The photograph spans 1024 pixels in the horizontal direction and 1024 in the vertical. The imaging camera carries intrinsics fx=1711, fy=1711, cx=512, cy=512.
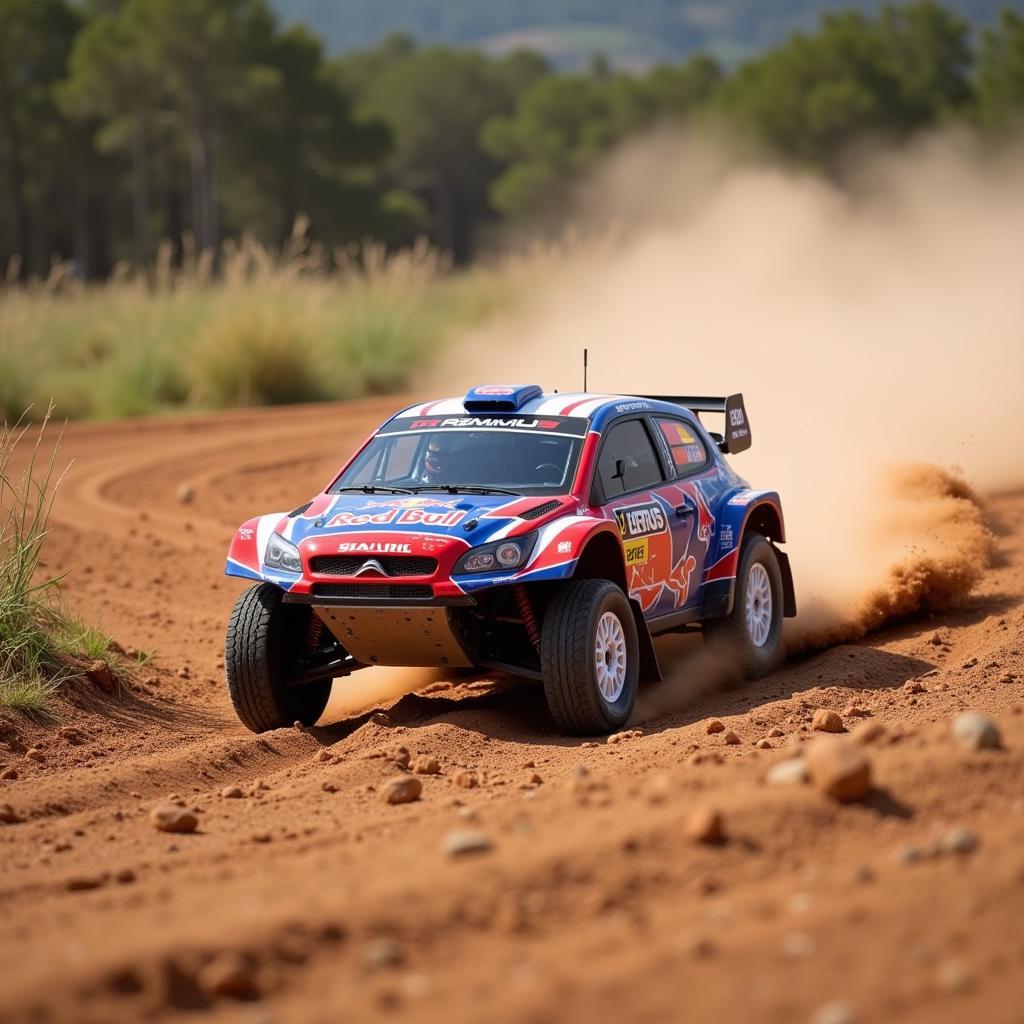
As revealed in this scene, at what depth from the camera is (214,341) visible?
24688 millimetres

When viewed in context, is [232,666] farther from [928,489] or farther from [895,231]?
[895,231]

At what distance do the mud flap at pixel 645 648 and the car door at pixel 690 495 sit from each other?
57 cm

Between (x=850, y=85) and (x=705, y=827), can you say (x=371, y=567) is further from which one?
(x=850, y=85)

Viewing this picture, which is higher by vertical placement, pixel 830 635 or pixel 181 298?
pixel 181 298

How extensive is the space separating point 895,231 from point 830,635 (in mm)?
30302

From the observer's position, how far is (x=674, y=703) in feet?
31.7

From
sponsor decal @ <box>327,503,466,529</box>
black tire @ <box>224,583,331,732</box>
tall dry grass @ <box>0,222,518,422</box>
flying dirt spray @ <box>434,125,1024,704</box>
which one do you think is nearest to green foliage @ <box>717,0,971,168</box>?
flying dirt spray @ <box>434,125,1024,704</box>

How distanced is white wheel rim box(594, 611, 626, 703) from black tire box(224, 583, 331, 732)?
A: 1623 millimetres

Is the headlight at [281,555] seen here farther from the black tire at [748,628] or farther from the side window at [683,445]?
the black tire at [748,628]

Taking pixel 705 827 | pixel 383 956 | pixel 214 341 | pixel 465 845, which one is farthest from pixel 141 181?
pixel 383 956

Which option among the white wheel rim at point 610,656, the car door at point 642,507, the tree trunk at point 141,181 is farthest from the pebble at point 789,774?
the tree trunk at point 141,181

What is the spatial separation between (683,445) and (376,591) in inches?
109

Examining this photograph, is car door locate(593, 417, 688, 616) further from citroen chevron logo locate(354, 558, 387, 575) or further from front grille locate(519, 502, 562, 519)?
citroen chevron logo locate(354, 558, 387, 575)

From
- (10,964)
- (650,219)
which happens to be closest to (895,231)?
(650,219)
